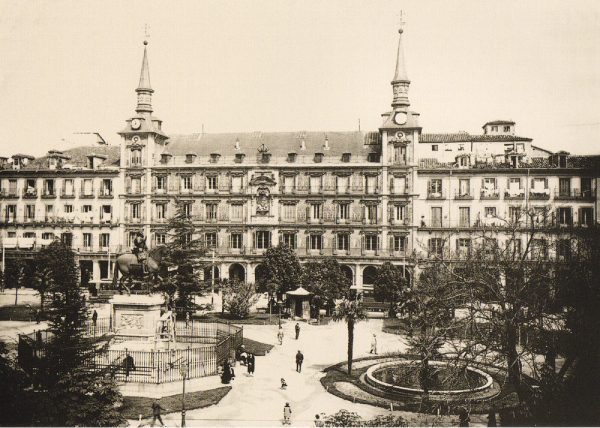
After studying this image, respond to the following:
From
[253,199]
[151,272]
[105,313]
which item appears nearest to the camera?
[151,272]

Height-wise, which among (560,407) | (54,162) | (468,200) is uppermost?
(54,162)

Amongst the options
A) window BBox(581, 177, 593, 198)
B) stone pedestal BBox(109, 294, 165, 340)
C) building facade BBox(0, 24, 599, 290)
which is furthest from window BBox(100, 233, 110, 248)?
window BBox(581, 177, 593, 198)

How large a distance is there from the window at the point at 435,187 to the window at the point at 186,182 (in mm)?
24680

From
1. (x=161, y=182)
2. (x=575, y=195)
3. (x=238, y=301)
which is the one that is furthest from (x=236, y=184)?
(x=575, y=195)

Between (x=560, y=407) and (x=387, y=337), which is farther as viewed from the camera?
(x=387, y=337)

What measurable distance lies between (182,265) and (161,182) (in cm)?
2109

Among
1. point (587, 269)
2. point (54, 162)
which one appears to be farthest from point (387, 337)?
point (54, 162)

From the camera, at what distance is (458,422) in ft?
61.1

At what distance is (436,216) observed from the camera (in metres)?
55.3

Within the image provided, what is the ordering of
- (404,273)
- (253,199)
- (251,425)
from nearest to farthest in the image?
(251,425)
(404,273)
(253,199)

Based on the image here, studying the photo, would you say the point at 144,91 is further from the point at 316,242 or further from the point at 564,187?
the point at 564,187

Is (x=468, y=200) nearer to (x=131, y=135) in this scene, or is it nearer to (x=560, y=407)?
(x=131, y=135)

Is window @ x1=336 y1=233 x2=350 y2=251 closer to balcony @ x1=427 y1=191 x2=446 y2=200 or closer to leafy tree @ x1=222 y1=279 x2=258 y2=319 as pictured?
balcony @ x1=427 y1=191 x2=446 y2=200

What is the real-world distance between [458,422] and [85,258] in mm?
48854
